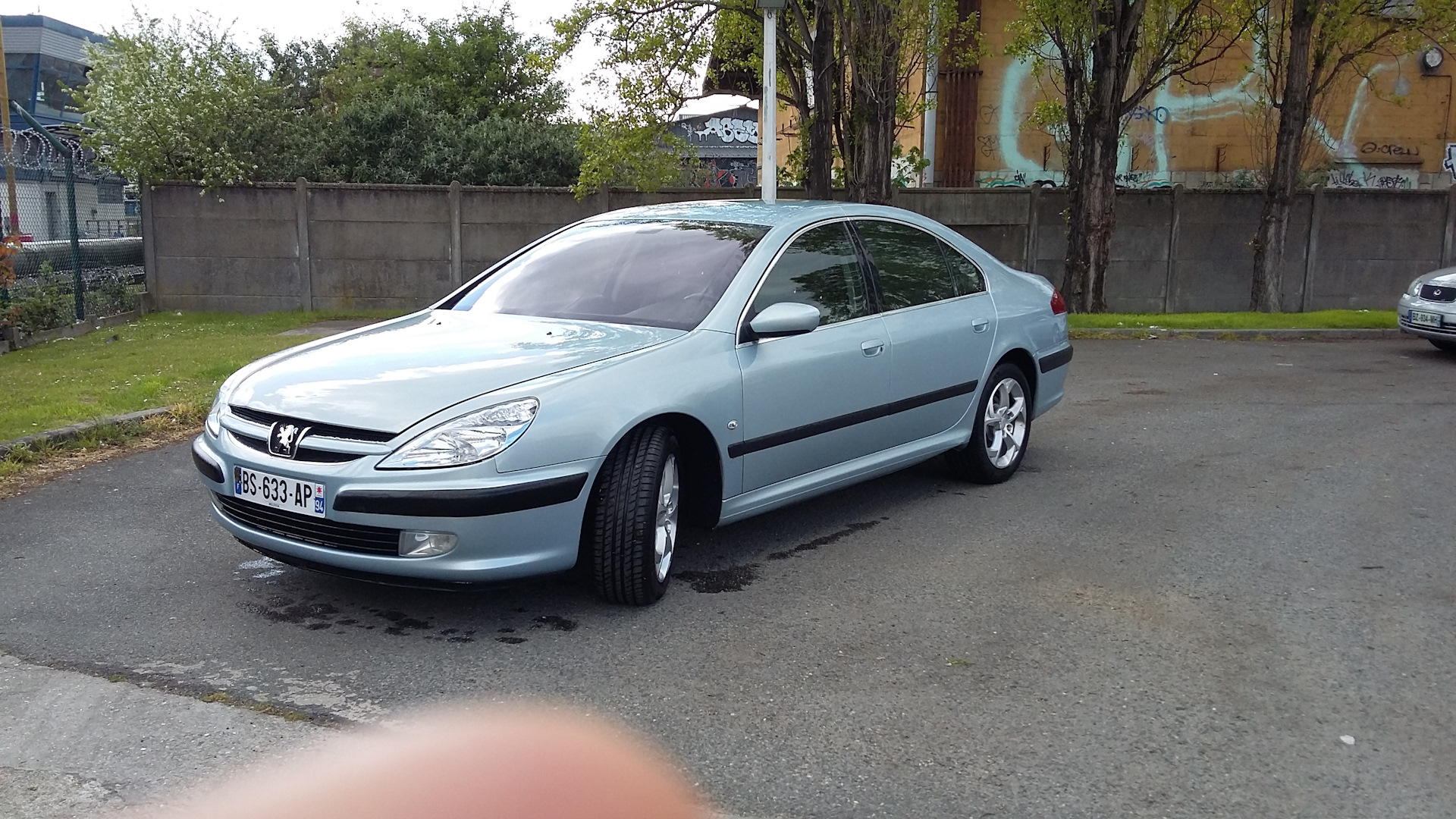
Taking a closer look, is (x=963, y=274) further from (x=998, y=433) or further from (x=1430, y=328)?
(x=1430, y=328)

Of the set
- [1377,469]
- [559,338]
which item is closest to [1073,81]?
[1377,469]

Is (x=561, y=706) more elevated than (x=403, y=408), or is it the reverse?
(x=403, y=408)

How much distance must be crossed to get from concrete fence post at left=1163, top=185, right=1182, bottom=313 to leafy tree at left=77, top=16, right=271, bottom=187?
14143 mm

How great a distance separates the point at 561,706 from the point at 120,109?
1703cm

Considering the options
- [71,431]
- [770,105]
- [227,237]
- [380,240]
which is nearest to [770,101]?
[770,105]

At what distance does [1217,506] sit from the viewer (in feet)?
20.9

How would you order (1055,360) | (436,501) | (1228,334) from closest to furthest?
(436,501), (1055,360), (1228,334)

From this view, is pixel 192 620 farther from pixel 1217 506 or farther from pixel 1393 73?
pixel 1393 73

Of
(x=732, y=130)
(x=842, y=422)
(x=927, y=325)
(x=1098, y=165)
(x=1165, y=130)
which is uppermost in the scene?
(x=732, y=130)

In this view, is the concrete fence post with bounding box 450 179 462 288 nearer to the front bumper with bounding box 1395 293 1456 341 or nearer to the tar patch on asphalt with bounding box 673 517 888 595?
the front bumper with bounding box 1395 293 1456 341

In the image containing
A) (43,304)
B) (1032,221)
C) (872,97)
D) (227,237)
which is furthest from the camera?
(1032,221)

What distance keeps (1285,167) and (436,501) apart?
1576 centimetres

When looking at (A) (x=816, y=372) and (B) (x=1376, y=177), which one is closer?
(A) (x=816, y=372)

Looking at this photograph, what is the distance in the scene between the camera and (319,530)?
4.31 meters
